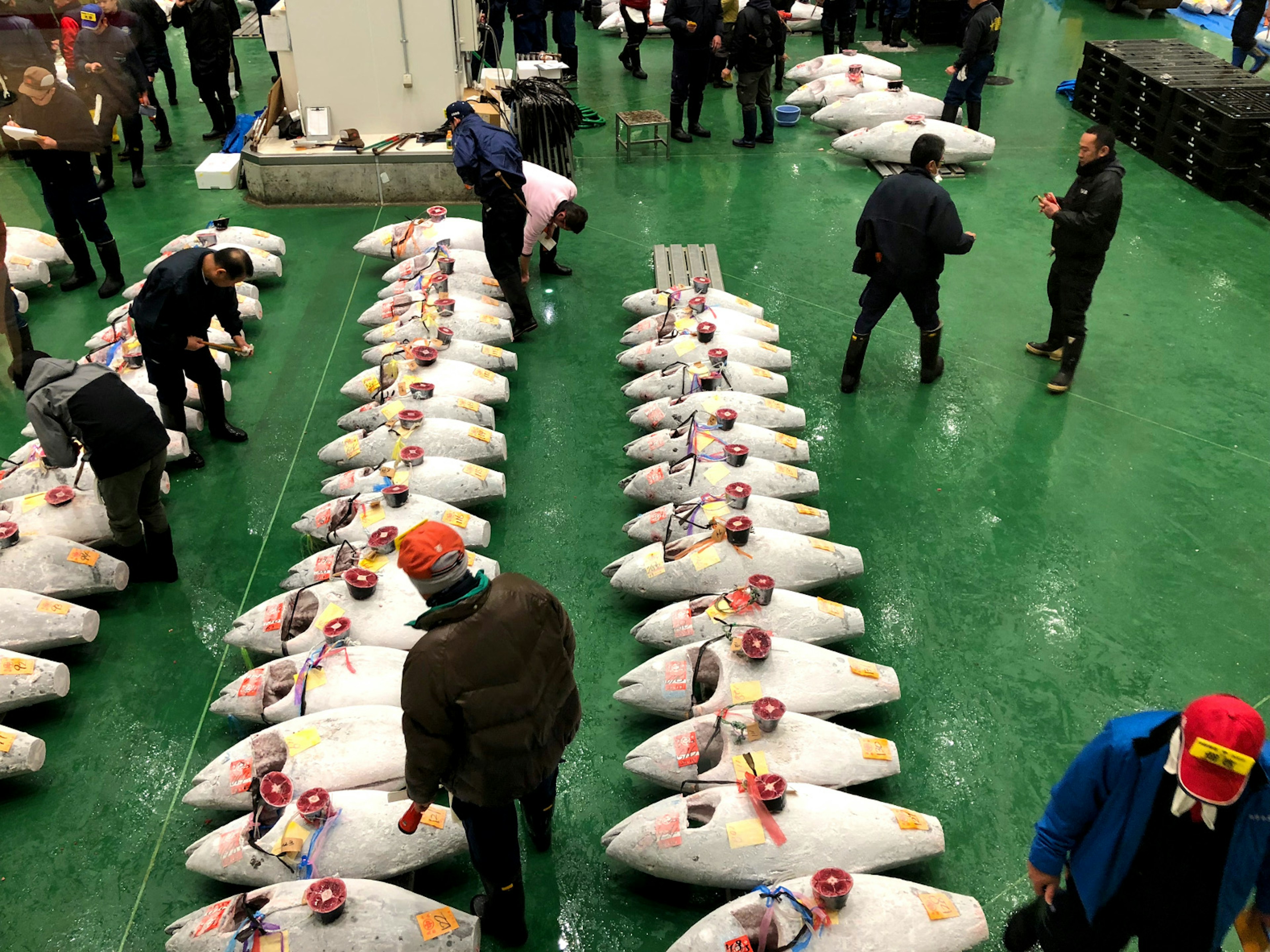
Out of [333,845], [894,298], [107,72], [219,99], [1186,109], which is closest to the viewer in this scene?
[333,845]

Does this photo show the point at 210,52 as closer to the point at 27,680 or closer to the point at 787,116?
the point at 787,116

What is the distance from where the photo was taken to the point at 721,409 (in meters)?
5.56

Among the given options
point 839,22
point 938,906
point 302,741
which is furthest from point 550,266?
point 839,22

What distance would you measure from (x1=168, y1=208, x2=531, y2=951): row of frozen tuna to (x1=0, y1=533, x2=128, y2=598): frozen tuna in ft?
2.68

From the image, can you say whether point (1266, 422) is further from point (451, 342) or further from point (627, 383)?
point (451, 342)

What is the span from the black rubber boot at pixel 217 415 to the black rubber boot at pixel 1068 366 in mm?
5327

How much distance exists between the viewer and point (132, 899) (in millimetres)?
3602

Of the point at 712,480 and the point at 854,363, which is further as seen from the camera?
the point at 854,363

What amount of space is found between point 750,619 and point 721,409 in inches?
64.9

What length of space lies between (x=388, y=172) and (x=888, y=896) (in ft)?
25.2

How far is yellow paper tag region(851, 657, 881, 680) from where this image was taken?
162 inches

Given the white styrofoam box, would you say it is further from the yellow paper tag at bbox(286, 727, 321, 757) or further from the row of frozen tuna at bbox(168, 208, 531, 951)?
the yellow paper tag at bbox(286, 727, 321, 757)

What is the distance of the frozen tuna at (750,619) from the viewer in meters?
4.28

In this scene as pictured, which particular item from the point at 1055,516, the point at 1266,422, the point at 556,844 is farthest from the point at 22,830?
the point at 1266,422
